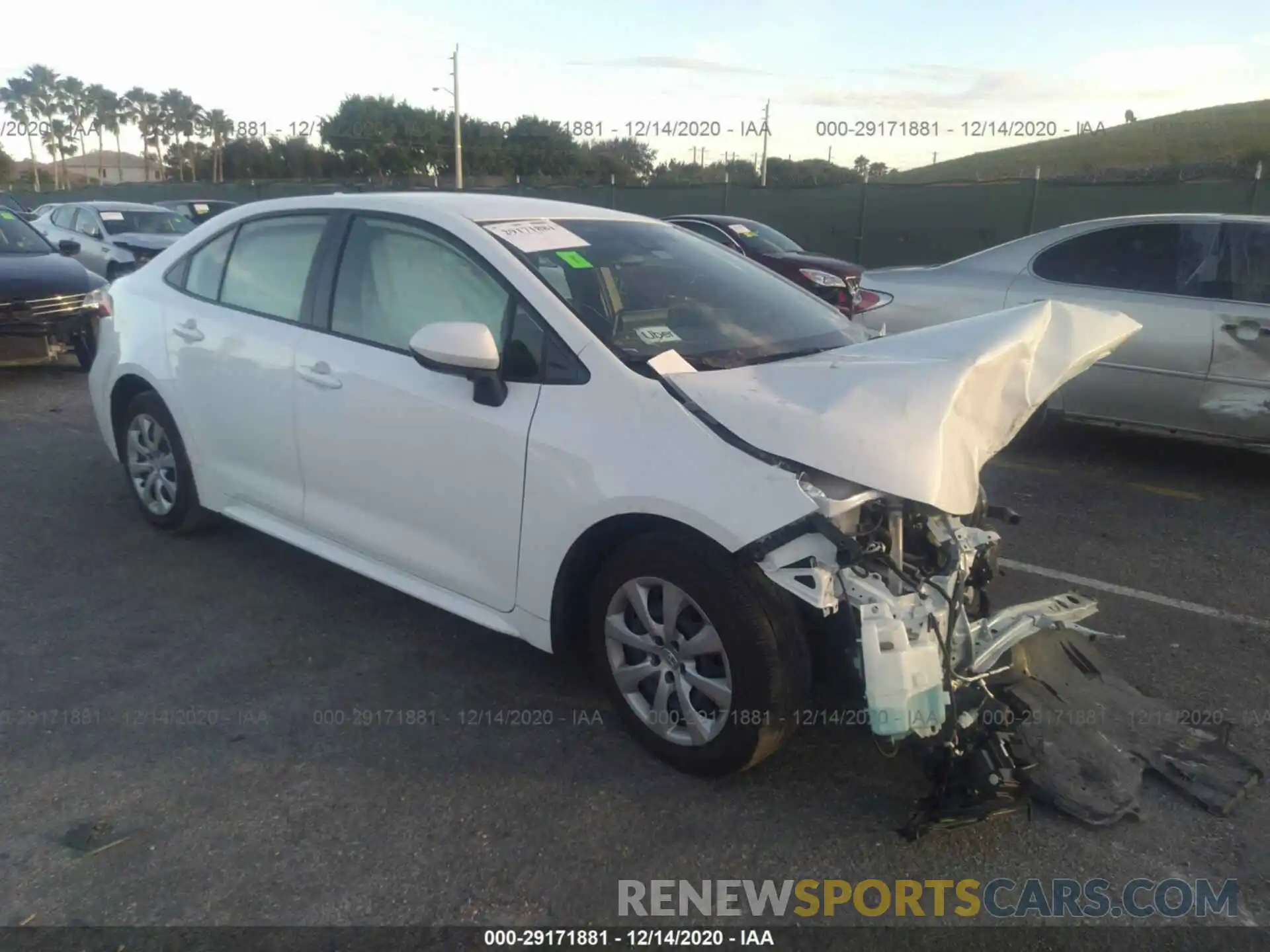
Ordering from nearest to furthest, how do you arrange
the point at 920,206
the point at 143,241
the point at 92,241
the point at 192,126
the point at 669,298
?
the point at 669,298 → the point at 143,241 → the point at 92,241 → the point at 920,206 → the point at 192,126

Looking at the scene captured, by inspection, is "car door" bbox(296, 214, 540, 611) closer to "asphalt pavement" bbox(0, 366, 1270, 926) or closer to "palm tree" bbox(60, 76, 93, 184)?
"asphalt pavement" bbox(0, 366, 1270, 926)

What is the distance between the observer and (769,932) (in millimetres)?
2535

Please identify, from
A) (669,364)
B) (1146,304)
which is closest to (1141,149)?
(1146,304)

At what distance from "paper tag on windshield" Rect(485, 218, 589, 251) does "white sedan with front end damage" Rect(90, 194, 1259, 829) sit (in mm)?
18

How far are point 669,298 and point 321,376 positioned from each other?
1.37 metres

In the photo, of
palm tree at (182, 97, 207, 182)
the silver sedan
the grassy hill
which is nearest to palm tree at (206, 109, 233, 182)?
palm tree at (182, 97, 207, 182)

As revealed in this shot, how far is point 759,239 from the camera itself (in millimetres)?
13281

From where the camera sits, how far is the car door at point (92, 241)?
1383cm

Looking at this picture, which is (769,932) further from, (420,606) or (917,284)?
(917,284)

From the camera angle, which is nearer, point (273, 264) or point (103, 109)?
point (273, 264)

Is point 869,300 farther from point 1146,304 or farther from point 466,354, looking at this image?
point 466,354

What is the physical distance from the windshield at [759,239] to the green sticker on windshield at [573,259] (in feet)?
31.1

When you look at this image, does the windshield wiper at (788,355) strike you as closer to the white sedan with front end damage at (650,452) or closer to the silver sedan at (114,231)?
the white sedan with front end damage at (650,452)

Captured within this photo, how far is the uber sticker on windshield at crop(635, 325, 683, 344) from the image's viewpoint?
338 cm
